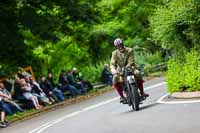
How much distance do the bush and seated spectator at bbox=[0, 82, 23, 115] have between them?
6.57 m

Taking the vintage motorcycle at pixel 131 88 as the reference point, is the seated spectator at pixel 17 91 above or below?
below

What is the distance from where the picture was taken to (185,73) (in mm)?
18000

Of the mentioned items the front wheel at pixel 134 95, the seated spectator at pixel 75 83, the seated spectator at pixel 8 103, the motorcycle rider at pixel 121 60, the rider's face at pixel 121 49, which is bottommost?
the seated spectator at pixel 75 83

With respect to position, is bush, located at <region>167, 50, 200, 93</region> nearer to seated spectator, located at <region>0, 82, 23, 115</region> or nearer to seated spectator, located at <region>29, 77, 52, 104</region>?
seated spectator, located at <region>0, 82, 23, 115</region>

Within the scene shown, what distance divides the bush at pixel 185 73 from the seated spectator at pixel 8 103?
6.57m

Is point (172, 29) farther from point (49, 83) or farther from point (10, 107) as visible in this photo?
point (49, 83)

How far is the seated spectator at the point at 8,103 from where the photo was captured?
75.5 ft

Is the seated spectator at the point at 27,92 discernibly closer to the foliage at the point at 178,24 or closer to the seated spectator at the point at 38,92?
the seated spectator at the point at 38,92

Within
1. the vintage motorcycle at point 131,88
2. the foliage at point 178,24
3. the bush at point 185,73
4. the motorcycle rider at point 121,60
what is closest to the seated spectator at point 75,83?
the foliage at point 178,24

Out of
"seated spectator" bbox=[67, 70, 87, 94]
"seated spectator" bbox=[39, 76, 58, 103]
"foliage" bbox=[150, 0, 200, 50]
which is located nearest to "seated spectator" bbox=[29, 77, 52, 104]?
"seated spectator" bbox=[39, 76, 58, 103]

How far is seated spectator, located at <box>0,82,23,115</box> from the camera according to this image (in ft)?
75.5

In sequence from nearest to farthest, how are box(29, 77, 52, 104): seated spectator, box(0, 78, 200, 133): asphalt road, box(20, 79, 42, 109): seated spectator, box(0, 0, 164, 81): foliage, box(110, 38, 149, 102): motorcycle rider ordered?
box(0, 78, 200, 133): asphalt road
box(110, 38, 149, 102): motorcycle rider
box(20, 79, 42, 109): seated spectator
box(29, 77, 52, 104): seated spectator
box(0, 0, 164, 81): foliage

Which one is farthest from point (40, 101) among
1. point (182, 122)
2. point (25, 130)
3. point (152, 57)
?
point (152, 57)

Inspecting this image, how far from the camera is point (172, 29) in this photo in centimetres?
1912
